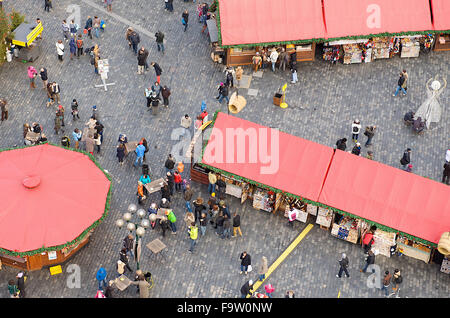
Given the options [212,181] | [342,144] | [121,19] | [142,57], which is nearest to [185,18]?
[121,19]

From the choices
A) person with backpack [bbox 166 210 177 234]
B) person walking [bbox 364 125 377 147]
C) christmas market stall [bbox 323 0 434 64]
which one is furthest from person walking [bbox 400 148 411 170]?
person with backpack [bbox 166 210 177 234]

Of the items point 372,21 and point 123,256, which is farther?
point 372,21

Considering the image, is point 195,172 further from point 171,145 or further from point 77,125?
point 77,125

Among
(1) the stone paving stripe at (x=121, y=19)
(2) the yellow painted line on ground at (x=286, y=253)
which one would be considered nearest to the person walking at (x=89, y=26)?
Result: (1) the stone paving stripe at (x=121, y=19)

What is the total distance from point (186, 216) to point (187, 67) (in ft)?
36.1

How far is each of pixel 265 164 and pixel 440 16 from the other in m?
14.5

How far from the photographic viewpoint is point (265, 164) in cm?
3828

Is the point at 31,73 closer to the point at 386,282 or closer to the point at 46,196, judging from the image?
the point at 46,196

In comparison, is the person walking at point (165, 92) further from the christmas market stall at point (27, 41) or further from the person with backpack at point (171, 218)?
the christmas market stall at point (27, 41)


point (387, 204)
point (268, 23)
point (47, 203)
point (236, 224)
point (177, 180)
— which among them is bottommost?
point (236, 224)

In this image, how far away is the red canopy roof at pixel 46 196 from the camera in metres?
34.8

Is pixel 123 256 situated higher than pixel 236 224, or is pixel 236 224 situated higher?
pixel 236 224

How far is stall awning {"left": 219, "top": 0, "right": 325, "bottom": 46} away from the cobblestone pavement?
201cm

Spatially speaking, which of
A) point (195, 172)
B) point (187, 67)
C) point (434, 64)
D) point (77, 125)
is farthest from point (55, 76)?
point (434, 64)
